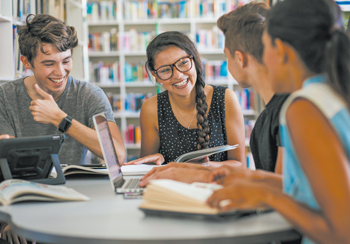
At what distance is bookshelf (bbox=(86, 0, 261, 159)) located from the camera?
4.65m

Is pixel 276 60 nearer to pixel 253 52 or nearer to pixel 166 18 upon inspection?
pixel 253 52

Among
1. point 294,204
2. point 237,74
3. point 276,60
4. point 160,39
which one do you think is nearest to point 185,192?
point 294,204

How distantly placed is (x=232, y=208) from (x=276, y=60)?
0.35 metres

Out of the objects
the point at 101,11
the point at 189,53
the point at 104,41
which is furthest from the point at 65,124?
the point at 101,11

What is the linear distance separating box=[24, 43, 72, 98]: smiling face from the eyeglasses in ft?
1.58

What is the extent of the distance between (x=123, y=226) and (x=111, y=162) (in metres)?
0.35

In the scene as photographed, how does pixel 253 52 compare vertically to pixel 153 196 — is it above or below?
above

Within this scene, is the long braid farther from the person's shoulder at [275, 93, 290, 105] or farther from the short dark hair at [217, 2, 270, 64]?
the person's shoulder at [275, 93, 290, 105]

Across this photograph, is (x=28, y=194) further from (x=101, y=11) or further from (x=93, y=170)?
(x=101, y=11)

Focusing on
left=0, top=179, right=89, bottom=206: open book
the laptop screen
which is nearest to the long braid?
the laptop screen

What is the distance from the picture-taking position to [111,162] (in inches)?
39.7

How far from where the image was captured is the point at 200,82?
73.4 inches

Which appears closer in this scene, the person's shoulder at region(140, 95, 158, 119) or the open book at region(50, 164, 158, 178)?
the open book at region(50, 164, 158, 178)

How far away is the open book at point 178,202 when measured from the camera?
0.67m
